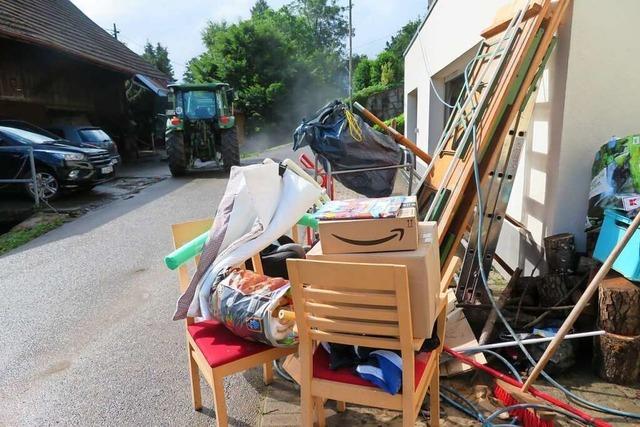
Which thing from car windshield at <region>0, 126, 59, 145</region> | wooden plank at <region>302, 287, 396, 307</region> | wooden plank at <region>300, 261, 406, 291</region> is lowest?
wooden plank at <region>302, 287, 396, 307</region>

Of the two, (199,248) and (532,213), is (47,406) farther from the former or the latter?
(532,213)

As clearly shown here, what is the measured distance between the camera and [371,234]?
1697 millimetres

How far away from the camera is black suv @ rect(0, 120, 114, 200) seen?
788cm

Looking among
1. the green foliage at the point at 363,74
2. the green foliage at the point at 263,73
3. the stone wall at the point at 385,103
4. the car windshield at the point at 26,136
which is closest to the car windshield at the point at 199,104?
the car windshield at the point at 26,136

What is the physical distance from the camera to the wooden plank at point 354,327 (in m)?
1.62

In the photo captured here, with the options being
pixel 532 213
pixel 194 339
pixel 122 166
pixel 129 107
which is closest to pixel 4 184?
pixel 122 166

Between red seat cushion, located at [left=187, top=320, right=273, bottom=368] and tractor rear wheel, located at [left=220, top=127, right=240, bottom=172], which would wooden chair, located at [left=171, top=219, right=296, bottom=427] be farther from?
tractor rear wheel, located at [left=220, top=127, right=240, bottom=172]

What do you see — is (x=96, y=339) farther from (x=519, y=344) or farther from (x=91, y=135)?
(x=91, y=135)

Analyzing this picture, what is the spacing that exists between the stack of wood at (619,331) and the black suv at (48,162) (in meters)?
8.41

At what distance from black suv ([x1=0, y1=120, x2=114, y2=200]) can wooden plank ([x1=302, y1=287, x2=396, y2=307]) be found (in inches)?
304

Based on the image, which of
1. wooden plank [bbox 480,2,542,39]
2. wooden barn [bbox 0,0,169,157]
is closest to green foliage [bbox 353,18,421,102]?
wooden barn [bbox 0,0,169,157]

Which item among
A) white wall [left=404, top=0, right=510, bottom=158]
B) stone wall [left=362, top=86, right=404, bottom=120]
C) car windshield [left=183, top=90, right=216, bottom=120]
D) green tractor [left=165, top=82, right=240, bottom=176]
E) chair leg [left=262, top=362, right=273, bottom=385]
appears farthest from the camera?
stone wall [left=362, top=86, right=404, bottom=120]

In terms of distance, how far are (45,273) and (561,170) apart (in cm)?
499

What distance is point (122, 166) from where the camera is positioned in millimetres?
14414
